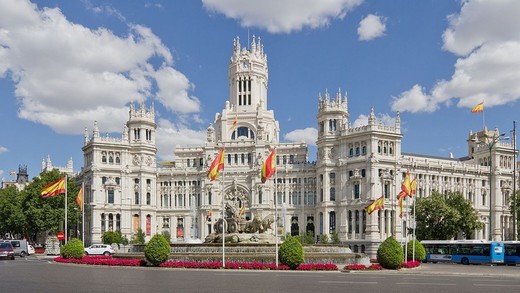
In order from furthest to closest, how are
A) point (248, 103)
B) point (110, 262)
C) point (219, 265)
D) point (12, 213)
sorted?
1. point (248, 103)
2. point (12, 213)
3. point (110, 262)
4. point (219, 265)

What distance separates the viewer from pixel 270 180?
12481 centimetres

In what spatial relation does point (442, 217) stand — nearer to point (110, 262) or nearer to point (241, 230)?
point (241, 230)

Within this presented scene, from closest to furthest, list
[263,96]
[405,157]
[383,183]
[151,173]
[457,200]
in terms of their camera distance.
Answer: [457,200], [383,183], [405,157], [151,173], [263,96]

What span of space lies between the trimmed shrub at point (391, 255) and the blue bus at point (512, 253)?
1108 inches

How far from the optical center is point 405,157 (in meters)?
120

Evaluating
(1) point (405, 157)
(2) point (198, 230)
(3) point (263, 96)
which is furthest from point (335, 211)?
(3) point (263, 96)

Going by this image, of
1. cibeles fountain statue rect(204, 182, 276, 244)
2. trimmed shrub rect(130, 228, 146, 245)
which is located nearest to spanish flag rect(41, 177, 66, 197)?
cibeles fountain statue rect(204, 182, 276, 244)

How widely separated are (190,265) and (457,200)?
2609 inches

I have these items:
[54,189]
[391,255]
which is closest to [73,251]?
[54,189]

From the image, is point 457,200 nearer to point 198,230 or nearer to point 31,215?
point 198,230

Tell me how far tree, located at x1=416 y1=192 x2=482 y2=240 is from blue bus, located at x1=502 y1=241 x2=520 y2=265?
26787 millimetres

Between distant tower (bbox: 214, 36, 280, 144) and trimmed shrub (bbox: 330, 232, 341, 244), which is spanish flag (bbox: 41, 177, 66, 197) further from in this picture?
distant tower (bbox: 214, 36, 280, 144)

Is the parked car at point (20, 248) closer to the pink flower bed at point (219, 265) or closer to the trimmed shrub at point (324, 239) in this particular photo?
the pink flower bed at point (219, 265)

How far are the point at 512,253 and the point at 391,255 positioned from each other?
1172 inches
